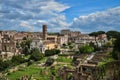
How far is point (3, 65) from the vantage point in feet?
141

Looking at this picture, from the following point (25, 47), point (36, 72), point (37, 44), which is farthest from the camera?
point (37, 44)

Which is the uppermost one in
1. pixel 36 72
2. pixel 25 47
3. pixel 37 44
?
pixel 37 44

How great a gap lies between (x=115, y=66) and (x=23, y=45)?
5054cm

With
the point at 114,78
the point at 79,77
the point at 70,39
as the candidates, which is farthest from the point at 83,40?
the point at 114,78

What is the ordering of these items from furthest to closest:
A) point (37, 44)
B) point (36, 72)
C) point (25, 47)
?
point (37, 44), point (25, 47), point (36, 72)

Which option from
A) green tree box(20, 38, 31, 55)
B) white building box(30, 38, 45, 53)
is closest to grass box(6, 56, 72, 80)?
green tree box(20, 38, 31, 55)

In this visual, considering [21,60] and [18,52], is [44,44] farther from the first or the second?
[21,60]

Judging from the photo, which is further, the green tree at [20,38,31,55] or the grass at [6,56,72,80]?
the green tree at [20,38,31,55]

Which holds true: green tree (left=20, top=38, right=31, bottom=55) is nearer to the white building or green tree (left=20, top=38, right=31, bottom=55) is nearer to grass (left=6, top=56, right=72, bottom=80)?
the white building

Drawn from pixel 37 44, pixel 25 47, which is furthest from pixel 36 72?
pixel 37 44

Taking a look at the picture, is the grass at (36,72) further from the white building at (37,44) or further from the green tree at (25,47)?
the white building at (37,44)

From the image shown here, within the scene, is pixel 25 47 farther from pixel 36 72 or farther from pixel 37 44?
pixel 36 72

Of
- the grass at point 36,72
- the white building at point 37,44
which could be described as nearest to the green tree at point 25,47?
the white building at point 37,44

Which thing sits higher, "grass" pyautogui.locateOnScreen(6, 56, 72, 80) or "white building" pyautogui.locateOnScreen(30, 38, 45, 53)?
"white building" pyautogui.locateOnScreen(30, 38, 45, 53)
